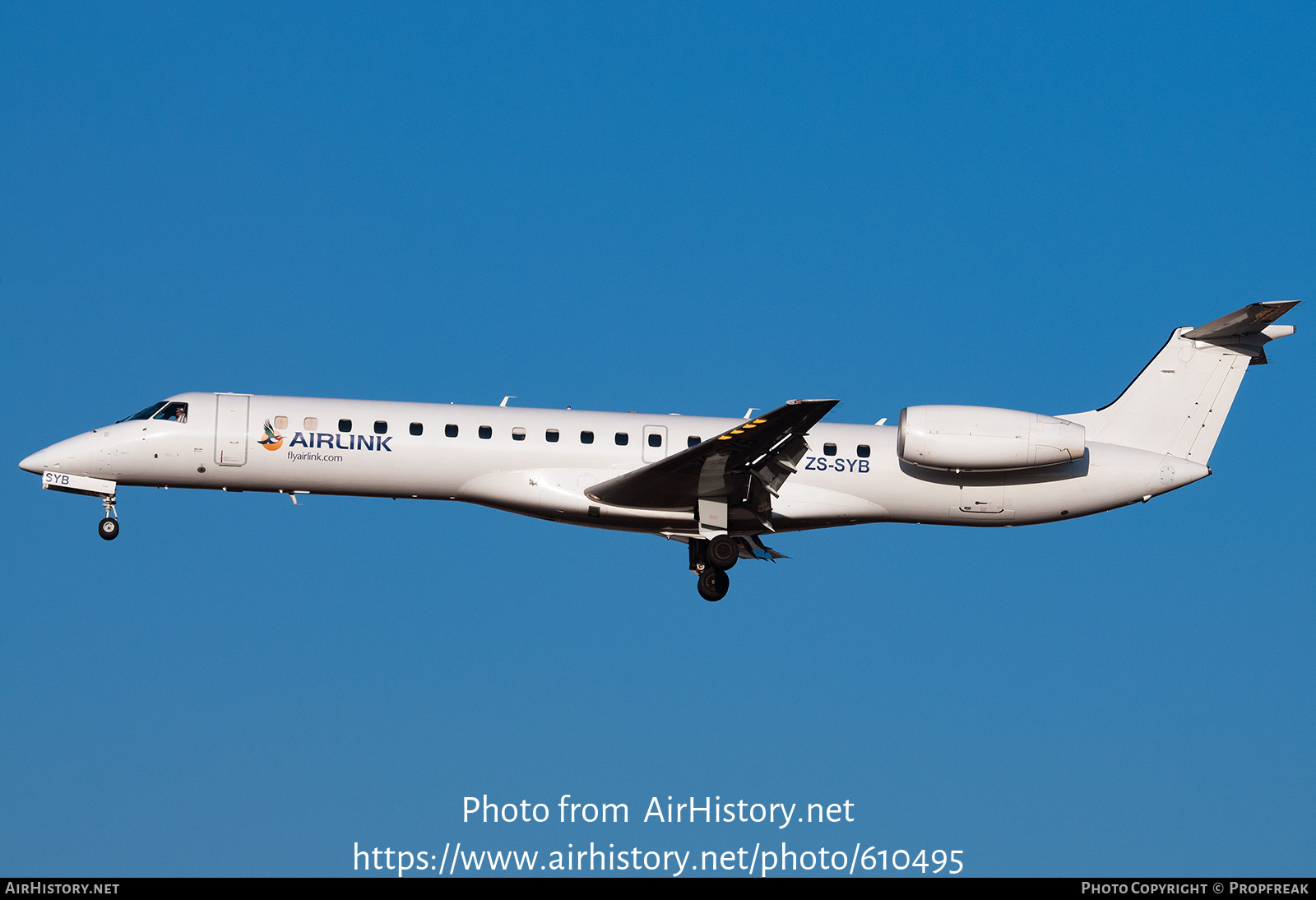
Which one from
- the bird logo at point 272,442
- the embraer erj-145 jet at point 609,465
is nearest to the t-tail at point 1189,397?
the embraer erj-145 jet at point 609,465

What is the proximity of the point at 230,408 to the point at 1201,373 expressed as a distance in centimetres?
1776

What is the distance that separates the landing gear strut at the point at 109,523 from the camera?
25.4 metres

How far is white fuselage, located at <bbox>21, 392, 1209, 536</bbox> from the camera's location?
24969 millimetres

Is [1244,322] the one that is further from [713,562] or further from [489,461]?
[489,461]

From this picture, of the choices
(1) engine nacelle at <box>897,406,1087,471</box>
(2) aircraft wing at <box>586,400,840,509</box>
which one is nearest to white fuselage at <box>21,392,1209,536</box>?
(2) aircraft wing at <box>586,400,840,509</box>

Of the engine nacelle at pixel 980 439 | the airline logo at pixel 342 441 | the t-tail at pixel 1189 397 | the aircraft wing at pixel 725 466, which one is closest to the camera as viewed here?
the aircraft wing at pixel 725 466

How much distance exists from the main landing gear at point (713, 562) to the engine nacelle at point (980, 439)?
3.40m

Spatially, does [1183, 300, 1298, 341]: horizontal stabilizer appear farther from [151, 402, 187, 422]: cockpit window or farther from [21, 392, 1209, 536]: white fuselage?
[151, 402, 187, 422]: cockpit window

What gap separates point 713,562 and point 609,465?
2.46 meters

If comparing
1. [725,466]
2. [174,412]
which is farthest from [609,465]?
[174,412]

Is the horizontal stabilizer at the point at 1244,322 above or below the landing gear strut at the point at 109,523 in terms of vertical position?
above

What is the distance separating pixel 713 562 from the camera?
25094mm

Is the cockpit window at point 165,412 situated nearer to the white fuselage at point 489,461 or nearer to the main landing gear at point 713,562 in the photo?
the white fuselage at point 489,461

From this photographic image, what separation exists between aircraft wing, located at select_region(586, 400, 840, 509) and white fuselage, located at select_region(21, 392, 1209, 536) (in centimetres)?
49
